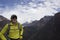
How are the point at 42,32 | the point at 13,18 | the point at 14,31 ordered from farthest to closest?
the point at 42,32, the point at 14,31, the point at 13,18

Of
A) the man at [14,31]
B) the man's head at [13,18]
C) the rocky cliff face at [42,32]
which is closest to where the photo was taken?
the man's head at [13,18]

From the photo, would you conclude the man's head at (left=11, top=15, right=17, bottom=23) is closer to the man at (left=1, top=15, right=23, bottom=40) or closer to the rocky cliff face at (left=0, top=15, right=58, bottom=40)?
the man at (left=1, top=15, right=23, bottom=40)

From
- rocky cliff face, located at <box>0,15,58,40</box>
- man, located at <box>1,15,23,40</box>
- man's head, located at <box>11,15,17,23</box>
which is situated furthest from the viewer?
rocky cliff face, located at <box>0,15,58,40</box>

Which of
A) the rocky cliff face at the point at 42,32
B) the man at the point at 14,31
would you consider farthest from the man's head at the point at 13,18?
the rocky cliff face at the point at 42,32

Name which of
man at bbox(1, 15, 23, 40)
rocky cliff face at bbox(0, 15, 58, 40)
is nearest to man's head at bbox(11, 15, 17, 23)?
man at bbox(1, 15, 23, 40)

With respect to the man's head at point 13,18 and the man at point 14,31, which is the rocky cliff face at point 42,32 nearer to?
the man at point 14,31

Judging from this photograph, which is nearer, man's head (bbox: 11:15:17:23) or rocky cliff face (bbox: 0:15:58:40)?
man's head (bbox: 11:15:17:23)

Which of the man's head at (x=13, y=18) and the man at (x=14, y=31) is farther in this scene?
the man at (x=14, y=31)

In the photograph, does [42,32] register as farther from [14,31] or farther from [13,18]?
[13,18]

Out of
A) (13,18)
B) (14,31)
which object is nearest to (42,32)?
(14,31)

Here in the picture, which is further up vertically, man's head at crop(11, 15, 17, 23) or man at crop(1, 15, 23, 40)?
man's head at crop(11, 15, 17, 23)

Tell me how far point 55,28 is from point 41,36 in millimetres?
20090

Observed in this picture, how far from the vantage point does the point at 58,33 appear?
102 meters

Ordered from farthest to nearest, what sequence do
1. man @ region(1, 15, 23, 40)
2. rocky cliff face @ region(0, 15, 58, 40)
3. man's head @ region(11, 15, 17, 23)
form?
rocky cliff face @ region(0, 15, 58, 40)
man @ region(1, 15, 23, 40)
man's head @ region(11, 15, 17, 23)
